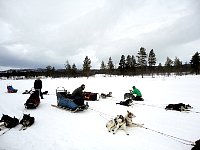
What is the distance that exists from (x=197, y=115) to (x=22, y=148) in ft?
27.3

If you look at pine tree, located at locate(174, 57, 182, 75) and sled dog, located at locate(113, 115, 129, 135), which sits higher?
pine tree, located at locate(174, 57, 182, 75)

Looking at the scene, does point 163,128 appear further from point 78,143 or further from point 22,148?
point 22,148

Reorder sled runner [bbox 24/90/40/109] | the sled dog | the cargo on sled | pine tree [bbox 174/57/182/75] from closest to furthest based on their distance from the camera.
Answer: the sled dog < the cargo on sled < sled runner [bbox 24/90/40/109] < pine tree [bbox 174/57/182/75]

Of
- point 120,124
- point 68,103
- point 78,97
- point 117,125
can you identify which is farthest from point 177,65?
point 117,125

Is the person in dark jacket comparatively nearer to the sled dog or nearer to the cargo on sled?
the cargo on sled

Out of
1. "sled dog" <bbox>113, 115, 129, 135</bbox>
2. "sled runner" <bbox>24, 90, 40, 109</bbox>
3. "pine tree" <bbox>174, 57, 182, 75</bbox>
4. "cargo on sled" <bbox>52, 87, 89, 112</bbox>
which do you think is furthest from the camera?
"pine tree" <bbox>174, 57, 182, 75</bbox>

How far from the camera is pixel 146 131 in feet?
23.1

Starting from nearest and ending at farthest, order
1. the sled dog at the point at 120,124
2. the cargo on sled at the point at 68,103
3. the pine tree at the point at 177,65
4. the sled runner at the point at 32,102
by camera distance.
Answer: the sled dog at the point at 120,124 < the cargo on sled at the point at 68,103 < the sled runner at the point at 32,102 < the pine tree at the point at 177,65

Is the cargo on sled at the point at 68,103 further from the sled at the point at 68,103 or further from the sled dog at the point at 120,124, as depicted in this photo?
the sled dog at the point at 120,124

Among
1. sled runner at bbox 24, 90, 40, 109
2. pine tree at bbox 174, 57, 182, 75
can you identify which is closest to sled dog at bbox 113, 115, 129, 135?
sled runner at bbox 24, 90, 40, 109

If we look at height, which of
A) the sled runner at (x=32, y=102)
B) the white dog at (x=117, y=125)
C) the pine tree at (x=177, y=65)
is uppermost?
the pine tree at (x=177, y=65)

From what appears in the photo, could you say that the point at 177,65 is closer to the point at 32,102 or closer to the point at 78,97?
the point at 78,97

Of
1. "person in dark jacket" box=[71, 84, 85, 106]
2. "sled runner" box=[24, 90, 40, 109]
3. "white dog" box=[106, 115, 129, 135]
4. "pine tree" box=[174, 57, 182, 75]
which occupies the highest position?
"pine tree" box=[174, 57, 182, 75]

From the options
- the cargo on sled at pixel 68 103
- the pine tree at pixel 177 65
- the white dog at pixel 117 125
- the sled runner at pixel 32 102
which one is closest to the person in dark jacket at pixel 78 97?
the cargo on sled at pixel 68 103
